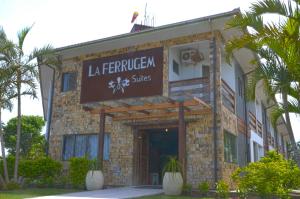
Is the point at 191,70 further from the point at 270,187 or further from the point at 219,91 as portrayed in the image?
the point at 270,187

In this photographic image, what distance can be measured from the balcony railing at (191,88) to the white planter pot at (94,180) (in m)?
4.07

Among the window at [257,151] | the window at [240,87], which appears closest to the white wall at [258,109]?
the window at [257,151]

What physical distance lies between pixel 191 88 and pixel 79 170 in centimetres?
553

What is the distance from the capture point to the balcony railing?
1365 cm

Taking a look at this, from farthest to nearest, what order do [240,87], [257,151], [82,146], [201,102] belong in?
[257,151] < [240,87] < [82,146] < [201,102]

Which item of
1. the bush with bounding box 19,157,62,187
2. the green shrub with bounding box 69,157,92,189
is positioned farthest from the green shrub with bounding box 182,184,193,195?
the bush with bounding box 19,157,62,187

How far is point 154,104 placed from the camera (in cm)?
1248

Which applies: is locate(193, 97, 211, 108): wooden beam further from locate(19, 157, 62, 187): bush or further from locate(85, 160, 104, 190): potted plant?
locate(19, 157, 62, 187): bush

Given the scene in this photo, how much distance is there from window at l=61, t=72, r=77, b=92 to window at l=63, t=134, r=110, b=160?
2.35 meters

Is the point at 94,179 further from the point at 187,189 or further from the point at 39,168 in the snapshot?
the point at 187,189

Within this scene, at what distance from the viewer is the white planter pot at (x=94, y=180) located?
13.2 meters

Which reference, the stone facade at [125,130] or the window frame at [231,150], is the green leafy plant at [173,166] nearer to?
the stone facade at [125,130]

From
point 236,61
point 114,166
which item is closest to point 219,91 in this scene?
point 236,61

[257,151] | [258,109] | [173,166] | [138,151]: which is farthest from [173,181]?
[258,109]
